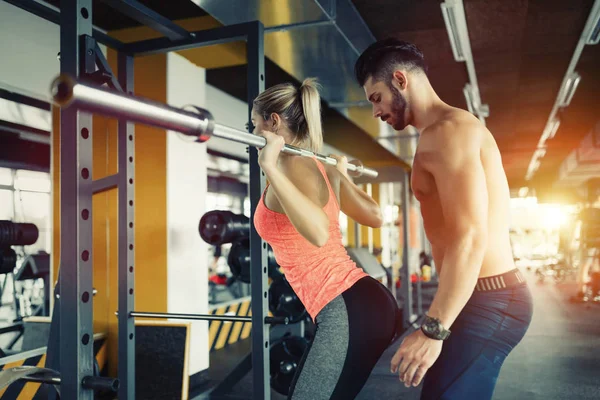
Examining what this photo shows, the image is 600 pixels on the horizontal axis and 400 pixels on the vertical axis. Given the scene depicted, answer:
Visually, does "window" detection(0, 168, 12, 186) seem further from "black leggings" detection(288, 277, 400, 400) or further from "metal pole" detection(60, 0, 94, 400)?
"black leggings" detection(288, 277, 400, 400)

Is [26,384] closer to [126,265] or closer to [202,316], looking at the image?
[126,265]

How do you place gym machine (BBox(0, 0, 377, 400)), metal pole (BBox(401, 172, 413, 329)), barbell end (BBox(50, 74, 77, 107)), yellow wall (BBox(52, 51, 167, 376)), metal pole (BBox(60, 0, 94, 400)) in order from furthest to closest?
metal pole (BBox(401, 172, 413, 329)) → yellow wall (BBox(52, 51, 167, 376)) → metal pole (BBox(60, 0, 94, 400)) → gym machine (BBox(0, 0, 377, 400)) → barbell end (BBox(50, 74, 77, 107))

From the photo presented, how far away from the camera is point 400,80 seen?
133 centimetres

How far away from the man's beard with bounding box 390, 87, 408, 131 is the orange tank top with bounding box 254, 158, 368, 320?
0.86 feet

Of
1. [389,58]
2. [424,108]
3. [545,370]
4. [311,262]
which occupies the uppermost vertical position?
[389,58]

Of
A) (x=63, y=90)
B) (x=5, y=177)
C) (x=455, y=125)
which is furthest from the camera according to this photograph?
(x=5, y=177)

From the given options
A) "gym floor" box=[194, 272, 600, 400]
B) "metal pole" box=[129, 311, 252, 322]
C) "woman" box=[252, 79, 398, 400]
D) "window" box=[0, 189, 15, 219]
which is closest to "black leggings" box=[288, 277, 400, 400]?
"woman" box=[252, 79, 398, 400]

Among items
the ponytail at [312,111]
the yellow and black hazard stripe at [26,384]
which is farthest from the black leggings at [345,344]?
the yellow and black hazard stripe at [26,384]

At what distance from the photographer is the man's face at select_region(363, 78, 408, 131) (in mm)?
1346

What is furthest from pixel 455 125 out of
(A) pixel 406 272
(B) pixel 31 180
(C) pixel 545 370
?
(B) pixel 31 180

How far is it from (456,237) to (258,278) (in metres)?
1.08

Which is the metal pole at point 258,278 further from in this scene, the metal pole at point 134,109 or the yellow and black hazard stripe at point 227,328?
the yellow and black hazard stripe at point 227,328

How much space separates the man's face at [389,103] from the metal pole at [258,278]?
79cm

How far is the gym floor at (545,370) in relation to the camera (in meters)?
3.42
